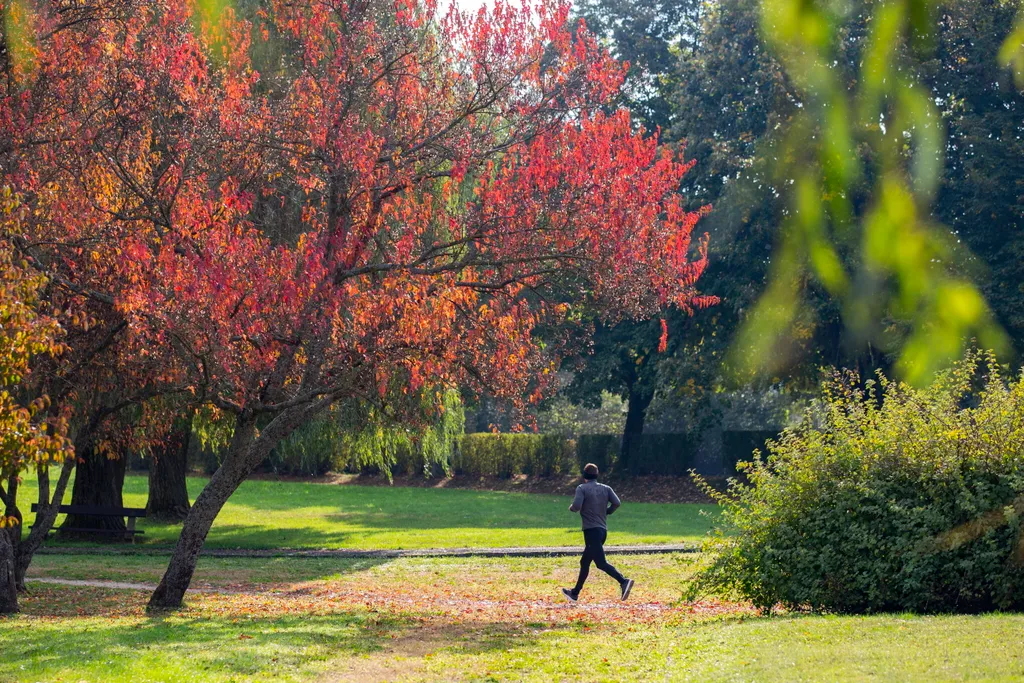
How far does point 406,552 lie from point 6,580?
11421mm

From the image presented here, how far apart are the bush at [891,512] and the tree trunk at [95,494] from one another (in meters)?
18.3

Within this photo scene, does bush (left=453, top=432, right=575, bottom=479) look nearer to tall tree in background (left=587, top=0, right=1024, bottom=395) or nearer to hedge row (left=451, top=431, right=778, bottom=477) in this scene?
hedge row (left=451, top=431, right=778, bottom=477)

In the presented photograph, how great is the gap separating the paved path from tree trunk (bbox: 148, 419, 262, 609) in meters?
9.88

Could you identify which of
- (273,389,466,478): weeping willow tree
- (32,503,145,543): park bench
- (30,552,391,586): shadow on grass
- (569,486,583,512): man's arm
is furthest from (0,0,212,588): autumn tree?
(32,503,145,543): park bench

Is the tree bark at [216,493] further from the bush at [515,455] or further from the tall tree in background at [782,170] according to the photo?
the bush at [515,455]

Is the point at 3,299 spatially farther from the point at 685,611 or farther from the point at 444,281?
the point at 685,611

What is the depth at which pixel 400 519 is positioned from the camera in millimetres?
35812

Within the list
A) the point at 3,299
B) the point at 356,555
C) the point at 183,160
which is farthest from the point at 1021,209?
the point at 3,299

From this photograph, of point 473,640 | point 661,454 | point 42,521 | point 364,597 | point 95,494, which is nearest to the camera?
point 473,640

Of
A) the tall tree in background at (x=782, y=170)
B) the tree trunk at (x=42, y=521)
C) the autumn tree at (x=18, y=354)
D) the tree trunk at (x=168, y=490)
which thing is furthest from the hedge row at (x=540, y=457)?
the autumn tree at (x=18, y=354)

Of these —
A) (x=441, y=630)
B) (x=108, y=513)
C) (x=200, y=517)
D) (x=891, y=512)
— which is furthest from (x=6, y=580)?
(x=108, y=513)

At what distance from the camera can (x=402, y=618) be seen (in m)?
14.3

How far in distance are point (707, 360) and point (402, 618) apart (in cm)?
2899

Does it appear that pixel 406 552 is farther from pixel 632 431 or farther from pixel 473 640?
pixel 632 431
